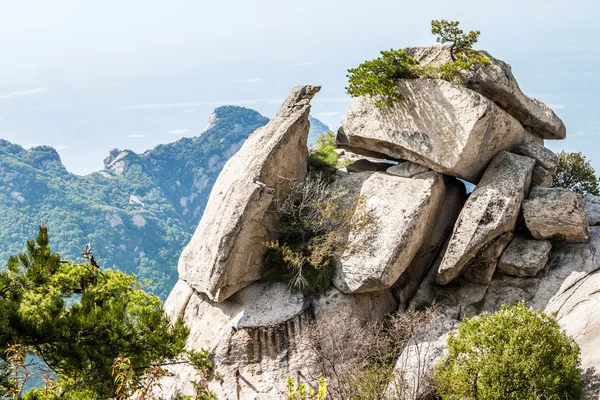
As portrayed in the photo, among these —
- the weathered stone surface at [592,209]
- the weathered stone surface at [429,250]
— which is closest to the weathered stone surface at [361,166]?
the weathered stone surface at [429,250]

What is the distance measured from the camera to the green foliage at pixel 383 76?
1997 cm

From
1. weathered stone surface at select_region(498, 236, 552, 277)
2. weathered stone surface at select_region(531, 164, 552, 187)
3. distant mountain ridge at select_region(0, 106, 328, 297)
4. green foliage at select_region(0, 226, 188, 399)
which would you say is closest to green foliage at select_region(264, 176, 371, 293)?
weathered stone surface at select_region(498, 236, 552, 277)

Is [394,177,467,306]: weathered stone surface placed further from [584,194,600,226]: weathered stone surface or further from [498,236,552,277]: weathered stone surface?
[584,194,600,226]: weathered stone surface

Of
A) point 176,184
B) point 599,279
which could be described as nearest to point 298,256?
point 599,279

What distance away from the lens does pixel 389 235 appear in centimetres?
1841

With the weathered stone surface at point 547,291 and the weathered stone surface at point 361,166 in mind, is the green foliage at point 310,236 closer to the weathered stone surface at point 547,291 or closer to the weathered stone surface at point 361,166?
the weathered stone surface at point 361,166

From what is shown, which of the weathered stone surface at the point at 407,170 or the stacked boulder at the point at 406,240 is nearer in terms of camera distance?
the stacked boulder at the point at 406,240

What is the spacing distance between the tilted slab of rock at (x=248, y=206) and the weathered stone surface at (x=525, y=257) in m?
8.32

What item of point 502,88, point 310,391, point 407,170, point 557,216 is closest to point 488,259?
point 557,216

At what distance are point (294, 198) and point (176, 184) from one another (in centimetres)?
14118

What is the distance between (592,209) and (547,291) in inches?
190

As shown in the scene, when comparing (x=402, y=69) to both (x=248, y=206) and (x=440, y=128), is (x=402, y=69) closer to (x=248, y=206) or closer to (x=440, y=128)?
(x=440, y=128)

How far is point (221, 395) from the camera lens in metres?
17.6

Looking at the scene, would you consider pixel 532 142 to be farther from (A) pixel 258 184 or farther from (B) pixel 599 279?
(A) pixel 258 184
